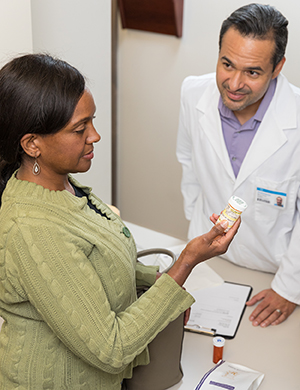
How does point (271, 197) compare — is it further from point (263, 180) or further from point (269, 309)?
point (269, 309)

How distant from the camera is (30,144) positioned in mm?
1104

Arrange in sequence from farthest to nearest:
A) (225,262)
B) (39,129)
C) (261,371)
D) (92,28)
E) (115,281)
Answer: (92,28) < (225,262) < (261,371) < (115,281) < (39,129)

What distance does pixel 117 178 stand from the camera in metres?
3.66

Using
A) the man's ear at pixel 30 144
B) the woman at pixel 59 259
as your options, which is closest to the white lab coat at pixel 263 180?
the woman at pixel 59 259

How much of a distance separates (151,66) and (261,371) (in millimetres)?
2237

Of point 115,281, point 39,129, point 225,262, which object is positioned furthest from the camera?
point 225,262

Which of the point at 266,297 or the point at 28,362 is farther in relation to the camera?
the point at 266,297

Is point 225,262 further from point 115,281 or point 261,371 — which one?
point 115,281

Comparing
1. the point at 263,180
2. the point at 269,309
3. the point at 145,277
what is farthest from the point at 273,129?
the point at 145,277

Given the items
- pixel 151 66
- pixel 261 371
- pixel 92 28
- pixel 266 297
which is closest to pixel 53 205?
pixel 261 371

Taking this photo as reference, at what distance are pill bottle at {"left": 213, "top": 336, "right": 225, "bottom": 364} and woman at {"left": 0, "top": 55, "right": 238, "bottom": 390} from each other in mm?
307

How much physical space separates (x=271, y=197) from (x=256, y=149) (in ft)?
0.66

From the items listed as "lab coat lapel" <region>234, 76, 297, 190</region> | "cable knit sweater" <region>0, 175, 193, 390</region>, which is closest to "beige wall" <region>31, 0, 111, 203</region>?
"lab coat lapel" <region>234, 76, 297, 190</region>

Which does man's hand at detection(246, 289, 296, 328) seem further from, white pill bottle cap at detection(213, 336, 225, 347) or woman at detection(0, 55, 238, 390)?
woman at detection(0, 55, 238, 390)
